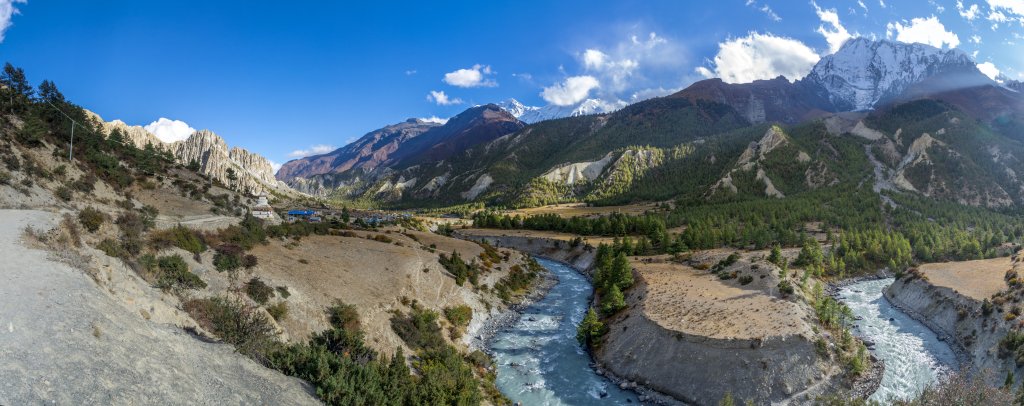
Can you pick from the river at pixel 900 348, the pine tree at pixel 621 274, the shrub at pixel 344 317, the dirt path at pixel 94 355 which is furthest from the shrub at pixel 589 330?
the dirt path at pixel 94 355

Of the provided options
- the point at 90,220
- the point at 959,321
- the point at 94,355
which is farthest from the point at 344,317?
the point at 959,321

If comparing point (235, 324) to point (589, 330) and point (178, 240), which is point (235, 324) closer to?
point (178, 240)

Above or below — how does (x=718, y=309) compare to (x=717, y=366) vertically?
above

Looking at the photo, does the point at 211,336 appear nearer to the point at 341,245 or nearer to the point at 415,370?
the point at 415,370

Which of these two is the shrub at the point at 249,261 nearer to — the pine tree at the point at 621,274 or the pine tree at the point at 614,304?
the pine tree at the point at 614,304

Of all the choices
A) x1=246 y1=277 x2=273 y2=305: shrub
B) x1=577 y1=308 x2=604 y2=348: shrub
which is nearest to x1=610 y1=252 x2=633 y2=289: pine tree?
x1=577 y1=308 x2=604 y2=348: shrub

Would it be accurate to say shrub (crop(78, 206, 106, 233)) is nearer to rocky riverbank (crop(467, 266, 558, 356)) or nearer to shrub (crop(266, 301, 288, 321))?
shrub (crop(266, 301, 288, 321))
